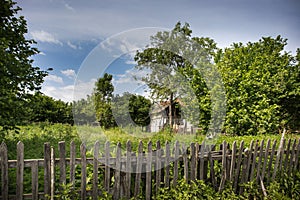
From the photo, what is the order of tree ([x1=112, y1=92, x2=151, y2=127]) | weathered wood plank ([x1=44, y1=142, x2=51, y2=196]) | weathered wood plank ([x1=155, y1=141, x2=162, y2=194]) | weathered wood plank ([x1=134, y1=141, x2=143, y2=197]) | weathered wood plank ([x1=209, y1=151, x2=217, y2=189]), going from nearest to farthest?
weathered wood plank ([x1=44, y1=142, x2=51, y2=196]) < weathered wood plank ([x1=134, y1=141, x2=143, y2=197]) < weathered wood plank ([x1=155, y1=141, x2=162, y2=194]) < weathered wood plank ([x1=209, y1=151, x2=217, y2=189]) < tree ([x1=112, y1=92, x2=151, y2=127])

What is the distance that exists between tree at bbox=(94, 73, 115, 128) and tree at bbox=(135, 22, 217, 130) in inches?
36.5

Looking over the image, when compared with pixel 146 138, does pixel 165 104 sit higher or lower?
higher

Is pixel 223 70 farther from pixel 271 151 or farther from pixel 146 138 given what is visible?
pixel 271 151

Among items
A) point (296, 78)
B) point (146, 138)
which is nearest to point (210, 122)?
point (146, 138)

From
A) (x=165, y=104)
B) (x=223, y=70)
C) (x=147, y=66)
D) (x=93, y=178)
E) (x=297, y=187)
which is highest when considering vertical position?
(x=223, y=70)

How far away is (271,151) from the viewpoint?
17.3 ft

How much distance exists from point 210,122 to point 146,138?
2.62 metres

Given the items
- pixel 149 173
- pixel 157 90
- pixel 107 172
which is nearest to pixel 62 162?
pixel 107 172

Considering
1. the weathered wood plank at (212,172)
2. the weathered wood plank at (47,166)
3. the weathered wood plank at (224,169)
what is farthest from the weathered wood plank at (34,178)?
the weathered wood plank at (224,169)

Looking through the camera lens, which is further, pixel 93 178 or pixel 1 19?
pixel 1 19

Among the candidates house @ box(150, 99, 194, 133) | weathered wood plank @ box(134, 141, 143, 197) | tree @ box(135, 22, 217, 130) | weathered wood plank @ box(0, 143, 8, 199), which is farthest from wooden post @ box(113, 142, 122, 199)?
house @ box(150, 99, 194, 133)

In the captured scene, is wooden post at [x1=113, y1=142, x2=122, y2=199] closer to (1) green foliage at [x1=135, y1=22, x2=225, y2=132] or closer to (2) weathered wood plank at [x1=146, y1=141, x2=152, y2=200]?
(2) weathered wood plank at [x1=146, y1=141, x2=152, y2=200]

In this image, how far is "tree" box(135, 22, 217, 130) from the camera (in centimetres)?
676

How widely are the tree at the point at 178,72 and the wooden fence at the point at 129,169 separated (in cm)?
258
